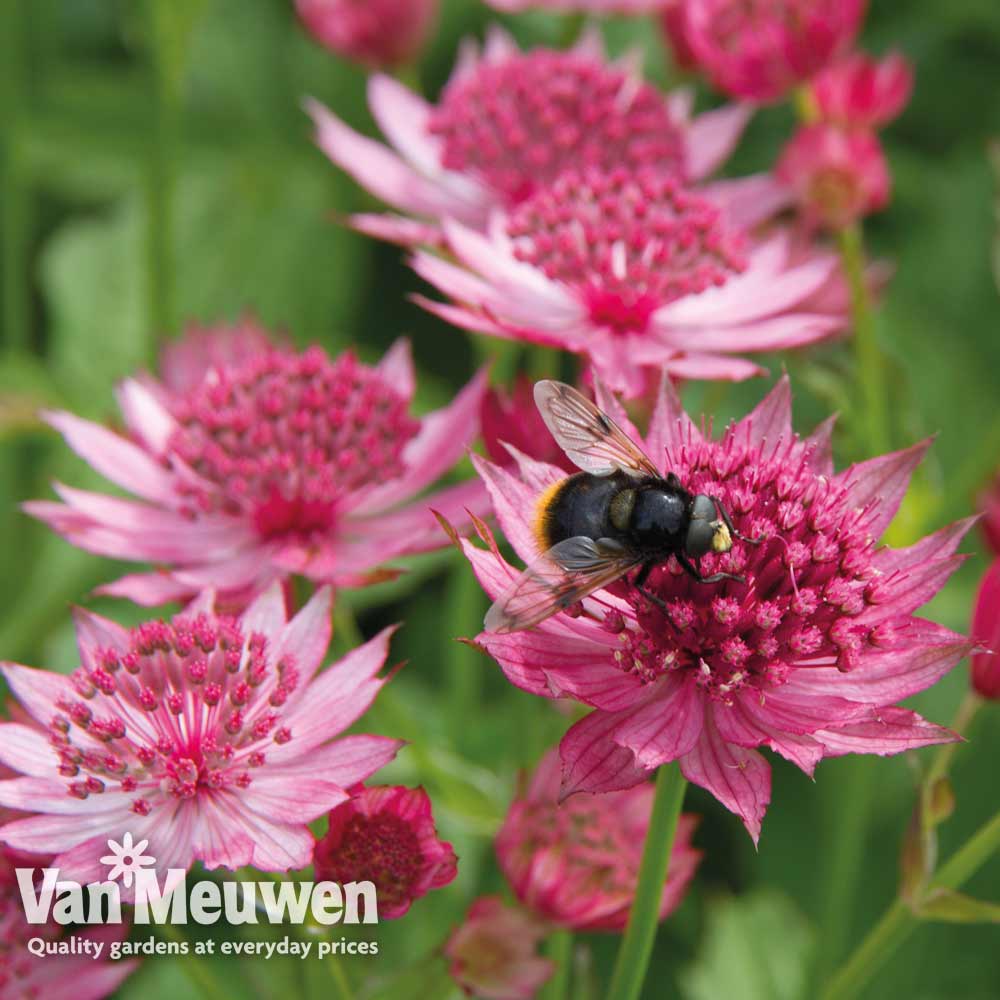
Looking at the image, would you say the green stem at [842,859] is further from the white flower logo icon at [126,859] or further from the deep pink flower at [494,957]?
the white flower logo icon at [126,859]

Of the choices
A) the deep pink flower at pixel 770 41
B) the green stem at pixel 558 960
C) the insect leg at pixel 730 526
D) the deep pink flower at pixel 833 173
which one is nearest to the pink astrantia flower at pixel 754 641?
the insect leg at pixel 730 526

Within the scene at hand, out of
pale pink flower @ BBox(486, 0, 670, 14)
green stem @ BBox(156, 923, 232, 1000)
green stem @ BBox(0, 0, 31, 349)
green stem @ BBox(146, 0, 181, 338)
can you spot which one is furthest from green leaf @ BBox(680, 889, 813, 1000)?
green stem @ BBox(0, 0, 31, 349)

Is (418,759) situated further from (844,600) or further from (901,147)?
(901,147)

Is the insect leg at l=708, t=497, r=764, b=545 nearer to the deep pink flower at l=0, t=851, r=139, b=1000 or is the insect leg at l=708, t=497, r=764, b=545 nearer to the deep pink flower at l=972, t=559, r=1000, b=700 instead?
the deep pink flower at l=972, t=559, r=1000, b=700

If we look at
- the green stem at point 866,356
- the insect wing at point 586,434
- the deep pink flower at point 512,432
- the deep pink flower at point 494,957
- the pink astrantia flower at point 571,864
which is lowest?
the deep pink flower at point 494,957

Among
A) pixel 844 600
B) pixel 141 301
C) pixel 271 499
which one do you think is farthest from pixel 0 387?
pixel 844 600

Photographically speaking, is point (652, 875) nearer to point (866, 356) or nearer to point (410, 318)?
point (866, 356)

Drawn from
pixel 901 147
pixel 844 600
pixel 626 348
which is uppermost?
pixel 901 147
